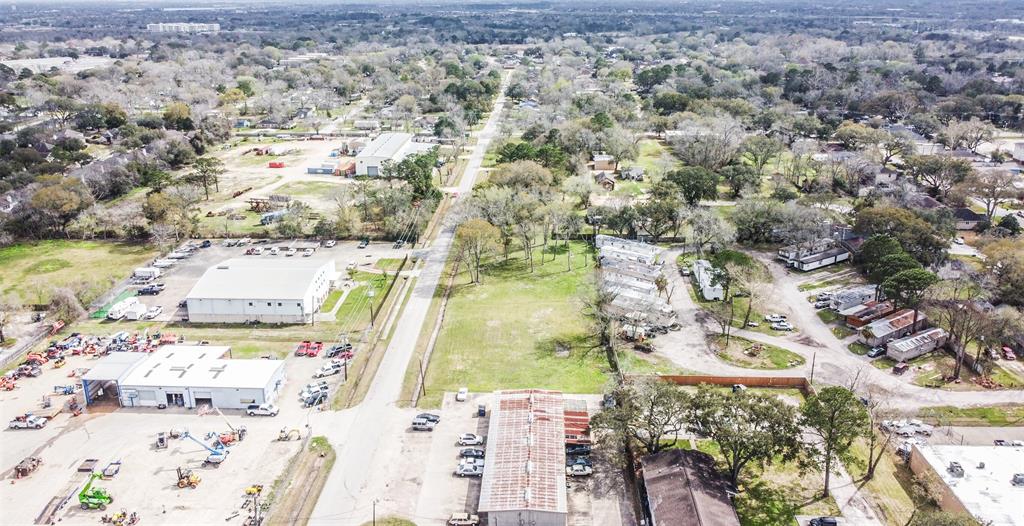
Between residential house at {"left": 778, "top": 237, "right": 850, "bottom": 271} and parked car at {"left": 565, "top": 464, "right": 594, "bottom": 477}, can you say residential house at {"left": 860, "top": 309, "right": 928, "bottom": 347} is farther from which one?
parked car at {"left": 565, "top": 464, "right": 594, "bottom": 477}

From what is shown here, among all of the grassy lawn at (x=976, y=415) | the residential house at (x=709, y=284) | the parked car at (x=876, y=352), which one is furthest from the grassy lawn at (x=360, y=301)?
the grassy lawn at (x=976, y=415)

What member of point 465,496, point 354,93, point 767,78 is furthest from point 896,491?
point 354,93

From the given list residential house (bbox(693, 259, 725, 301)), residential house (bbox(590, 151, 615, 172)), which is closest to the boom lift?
residential house (bbox(693, 259, 725, 301))

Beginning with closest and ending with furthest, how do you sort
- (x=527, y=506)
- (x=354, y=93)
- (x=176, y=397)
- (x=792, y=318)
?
1. (x=527, y=506)
2. (x=176, y=397)
3. (x=792, y=318)
4. (x=354, y=93)

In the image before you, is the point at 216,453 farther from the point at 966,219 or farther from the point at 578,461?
the point at 966,219

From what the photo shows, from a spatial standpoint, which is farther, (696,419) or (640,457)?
(640,457)

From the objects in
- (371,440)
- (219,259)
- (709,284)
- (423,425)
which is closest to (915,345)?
(709,284)

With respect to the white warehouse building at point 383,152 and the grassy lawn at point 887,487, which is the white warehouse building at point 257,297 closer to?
the white warehouse building at point 383,152

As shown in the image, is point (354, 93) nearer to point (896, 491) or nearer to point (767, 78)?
point (767, 78)
